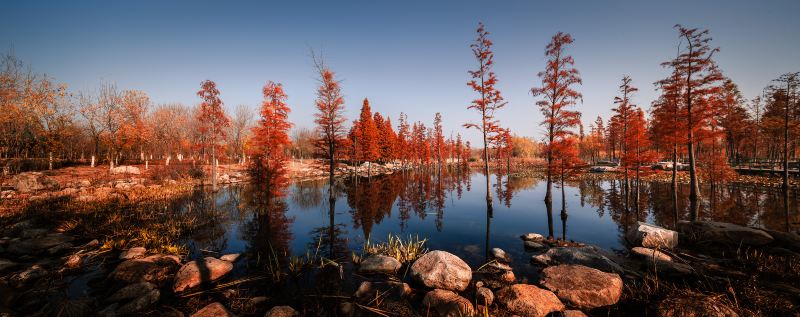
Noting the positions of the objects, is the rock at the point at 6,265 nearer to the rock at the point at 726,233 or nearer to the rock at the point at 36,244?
the rock at the point at 36,244

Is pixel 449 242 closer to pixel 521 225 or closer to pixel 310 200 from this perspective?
pixel 521 225

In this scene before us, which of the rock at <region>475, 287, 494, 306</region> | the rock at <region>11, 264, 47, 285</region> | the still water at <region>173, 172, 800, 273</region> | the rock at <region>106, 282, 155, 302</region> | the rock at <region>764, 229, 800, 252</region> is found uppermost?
the rock at <region>764, 229, 800, 252</region>

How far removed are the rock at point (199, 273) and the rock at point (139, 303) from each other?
61 cm

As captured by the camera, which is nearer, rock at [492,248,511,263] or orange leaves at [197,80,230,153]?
rock at [492,248,511,263]

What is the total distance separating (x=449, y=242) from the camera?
1210cm

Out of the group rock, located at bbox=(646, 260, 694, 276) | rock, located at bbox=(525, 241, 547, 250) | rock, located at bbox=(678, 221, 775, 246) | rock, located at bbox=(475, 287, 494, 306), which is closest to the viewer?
rock, located at bbox=(475, 287, 494, 306)

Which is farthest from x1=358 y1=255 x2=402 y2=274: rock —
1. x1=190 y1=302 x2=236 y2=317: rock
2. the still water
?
x1=190 y1=302 x2=236 y2=317: rock

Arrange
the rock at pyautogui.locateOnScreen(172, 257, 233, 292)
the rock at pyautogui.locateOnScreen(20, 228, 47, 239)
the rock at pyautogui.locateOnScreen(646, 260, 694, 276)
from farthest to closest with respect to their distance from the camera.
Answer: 1. the rock at pyautogui.locateOnScreen(20, 228, 47, 239)
2. the rock at pyautogui.locateOnScreen(646, 260, 694, 276)
3. the rock at pyautogui.locateOnScreen(172, 257, 233, 292)

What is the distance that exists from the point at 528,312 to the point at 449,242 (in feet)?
20.8

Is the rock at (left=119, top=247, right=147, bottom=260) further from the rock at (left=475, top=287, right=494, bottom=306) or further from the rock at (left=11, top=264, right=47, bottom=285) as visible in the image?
the rock at (left=475, top=287, right=494, bottom=306)

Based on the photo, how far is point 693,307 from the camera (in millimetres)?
4984

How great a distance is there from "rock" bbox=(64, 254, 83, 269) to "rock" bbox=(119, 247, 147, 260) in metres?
0.94

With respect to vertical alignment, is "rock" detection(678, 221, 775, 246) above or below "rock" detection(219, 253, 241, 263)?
above

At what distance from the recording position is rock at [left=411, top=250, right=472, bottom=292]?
723 centimetres
